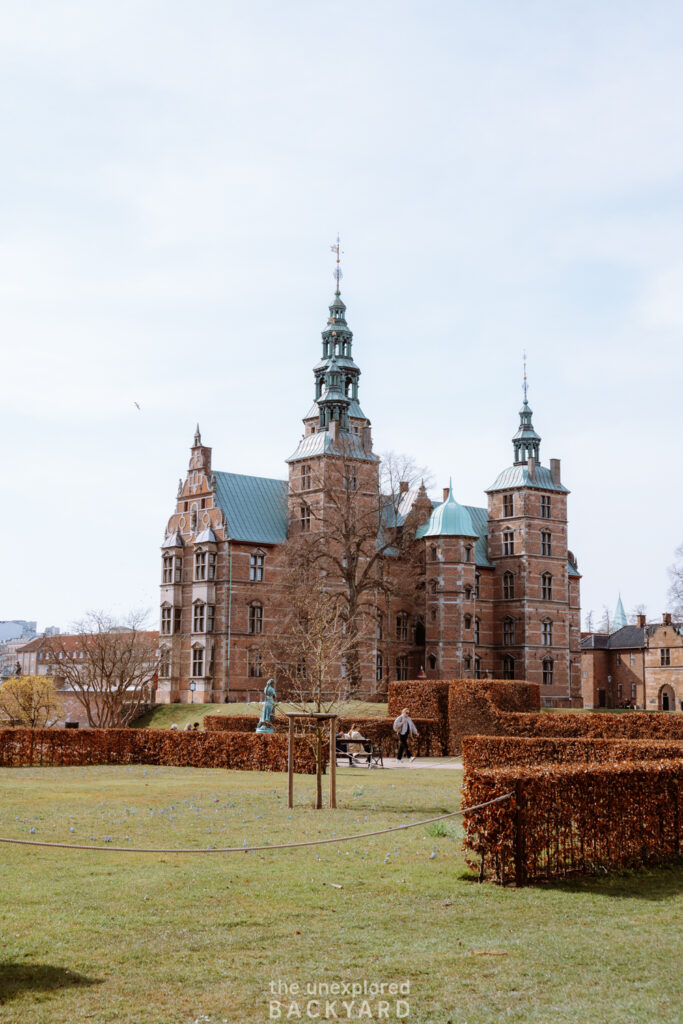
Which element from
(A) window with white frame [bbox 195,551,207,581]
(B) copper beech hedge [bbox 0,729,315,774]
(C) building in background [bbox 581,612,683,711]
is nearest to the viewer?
(B) copper beech hedge [bbox 0,729,315,774]

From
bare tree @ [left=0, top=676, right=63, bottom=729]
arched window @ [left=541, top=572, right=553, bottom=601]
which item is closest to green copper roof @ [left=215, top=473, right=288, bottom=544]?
bare tree @ [left=0, top=676, right=63, bottom=729]

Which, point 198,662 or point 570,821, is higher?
point 198,662

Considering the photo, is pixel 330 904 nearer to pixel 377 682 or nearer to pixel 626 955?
pixel 626 955

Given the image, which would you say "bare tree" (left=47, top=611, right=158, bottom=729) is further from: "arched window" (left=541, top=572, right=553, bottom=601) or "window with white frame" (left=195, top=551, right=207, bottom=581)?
"arched window" (left=541, top=572, right=553, bottom=601)

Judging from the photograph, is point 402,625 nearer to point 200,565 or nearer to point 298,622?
point 200,565

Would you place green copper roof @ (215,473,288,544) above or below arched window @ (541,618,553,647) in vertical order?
above

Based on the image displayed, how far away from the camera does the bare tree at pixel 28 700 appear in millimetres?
59875

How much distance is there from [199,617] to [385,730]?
28.4 metres

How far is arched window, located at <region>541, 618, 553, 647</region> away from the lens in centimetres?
7000

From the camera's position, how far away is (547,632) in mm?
70250

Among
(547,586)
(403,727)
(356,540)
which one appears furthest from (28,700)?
(403,727)

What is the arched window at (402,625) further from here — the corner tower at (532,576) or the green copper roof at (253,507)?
the green copper roof at (253,507)

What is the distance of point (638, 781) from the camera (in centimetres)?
1267

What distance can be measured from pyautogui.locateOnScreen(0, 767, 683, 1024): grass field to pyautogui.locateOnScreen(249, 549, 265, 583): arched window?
4647 cm
